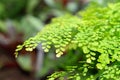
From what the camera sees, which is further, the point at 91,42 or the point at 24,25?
the point at 24,25

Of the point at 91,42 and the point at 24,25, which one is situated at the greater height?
the point at 24,25

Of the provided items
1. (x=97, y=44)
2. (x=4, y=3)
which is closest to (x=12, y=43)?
(x=4, y=3)

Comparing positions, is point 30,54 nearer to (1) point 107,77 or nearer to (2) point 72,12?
(2) point 72,12

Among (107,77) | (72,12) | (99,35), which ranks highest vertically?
(72,12)

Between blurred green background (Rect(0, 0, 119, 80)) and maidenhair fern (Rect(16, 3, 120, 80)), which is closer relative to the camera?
maidenhair fern (Rect(16, 3, 120, 80))

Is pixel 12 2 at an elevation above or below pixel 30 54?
above

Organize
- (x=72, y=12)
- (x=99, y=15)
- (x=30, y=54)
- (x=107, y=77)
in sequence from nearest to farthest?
(x=107, y=77)
(x=99, y=15)
(x=30, y=54)
(x=72, y=12)

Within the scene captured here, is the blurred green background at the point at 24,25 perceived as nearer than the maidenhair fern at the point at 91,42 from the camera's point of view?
No

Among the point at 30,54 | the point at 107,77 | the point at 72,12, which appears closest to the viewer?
the point at 107,77

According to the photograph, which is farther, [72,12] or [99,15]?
[72,12]
